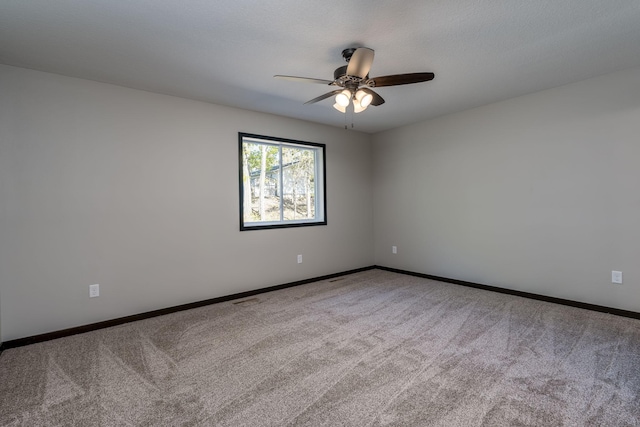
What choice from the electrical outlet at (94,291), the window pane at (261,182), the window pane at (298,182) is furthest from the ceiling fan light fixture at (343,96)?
the electrical outlet at (94,291)

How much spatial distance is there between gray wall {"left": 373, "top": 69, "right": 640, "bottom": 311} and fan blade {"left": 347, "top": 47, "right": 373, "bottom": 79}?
252cm

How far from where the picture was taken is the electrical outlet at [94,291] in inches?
114

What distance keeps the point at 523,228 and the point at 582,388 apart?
2197 mm

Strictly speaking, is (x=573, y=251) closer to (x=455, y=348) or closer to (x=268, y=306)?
(x=455, y=348)

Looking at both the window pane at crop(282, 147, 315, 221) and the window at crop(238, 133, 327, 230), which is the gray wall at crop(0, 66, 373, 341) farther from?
the window pane at crop(282, 147, 315, 221)

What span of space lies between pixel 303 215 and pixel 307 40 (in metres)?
2.74

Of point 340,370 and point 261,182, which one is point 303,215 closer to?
point 261,182

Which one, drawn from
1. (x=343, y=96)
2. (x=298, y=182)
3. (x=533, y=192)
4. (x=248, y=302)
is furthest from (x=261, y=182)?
(x=533, y=192)

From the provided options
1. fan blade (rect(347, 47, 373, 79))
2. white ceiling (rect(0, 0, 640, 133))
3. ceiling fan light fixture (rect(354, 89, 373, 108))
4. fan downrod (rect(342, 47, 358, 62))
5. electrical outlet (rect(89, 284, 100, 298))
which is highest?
white ceiling (rect(0, 0, 640, 133))

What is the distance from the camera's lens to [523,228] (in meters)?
3.66

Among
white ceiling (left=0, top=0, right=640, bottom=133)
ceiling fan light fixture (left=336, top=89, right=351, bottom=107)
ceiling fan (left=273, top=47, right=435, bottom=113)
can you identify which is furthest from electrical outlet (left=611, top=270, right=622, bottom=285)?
ceiling fan light fixture (left=336, top=89, right=351, bottom=107)

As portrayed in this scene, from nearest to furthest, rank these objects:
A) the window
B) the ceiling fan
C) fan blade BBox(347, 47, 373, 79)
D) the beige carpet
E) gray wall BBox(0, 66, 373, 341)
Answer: the beige carpet
fan blade BBox(347, 47, 373, 79)
the ceiling fan
gray wall BBox(0, 66, 373, 341)
the window

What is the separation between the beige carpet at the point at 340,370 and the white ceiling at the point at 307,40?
94.5 inches

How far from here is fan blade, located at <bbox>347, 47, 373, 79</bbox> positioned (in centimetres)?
206
